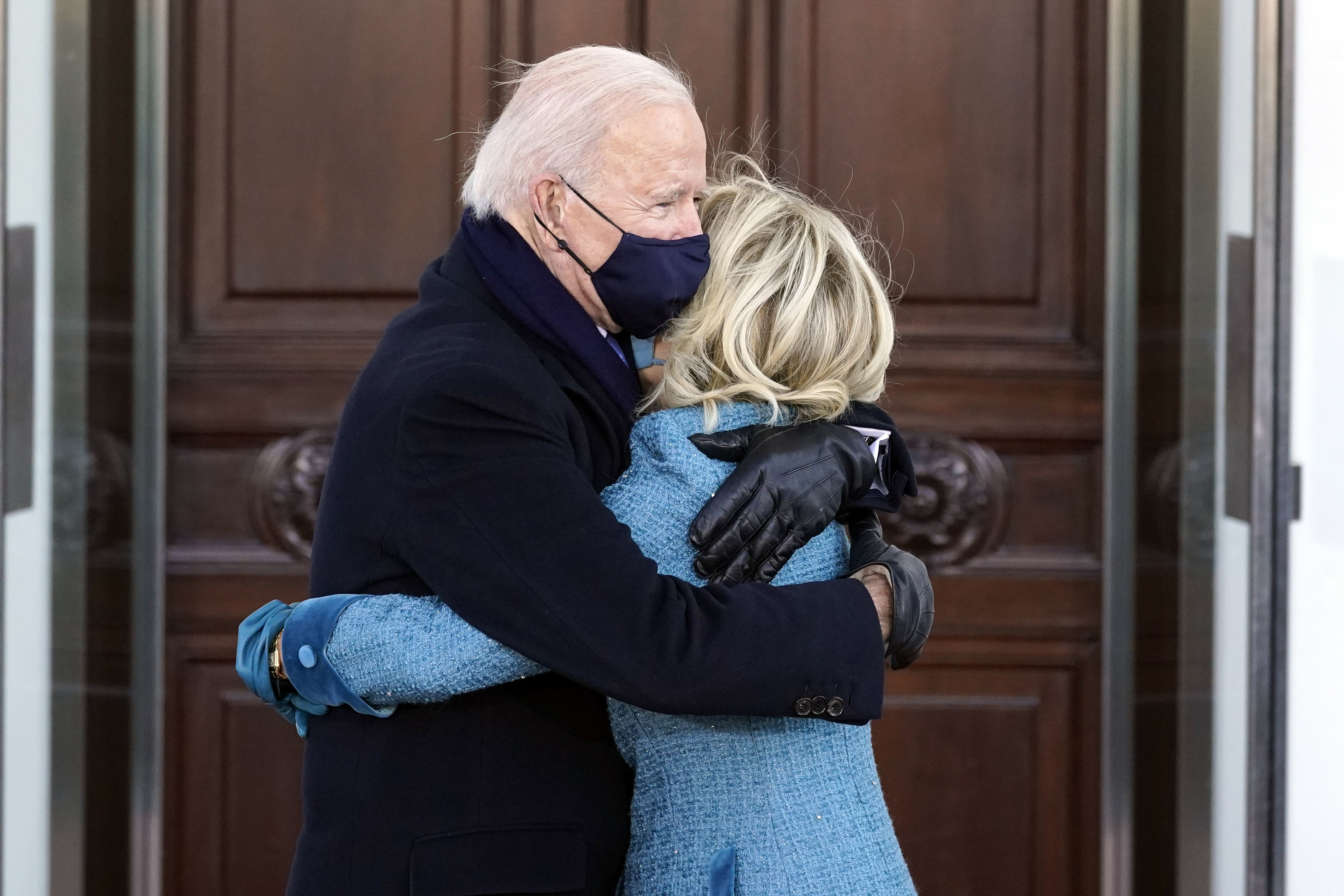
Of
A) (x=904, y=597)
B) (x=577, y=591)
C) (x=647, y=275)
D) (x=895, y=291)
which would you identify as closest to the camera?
(x=577, y=591)

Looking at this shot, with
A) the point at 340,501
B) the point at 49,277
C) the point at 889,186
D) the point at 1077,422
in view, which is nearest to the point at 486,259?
the point at 340,501

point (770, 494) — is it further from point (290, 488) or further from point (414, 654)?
point (290, 488)

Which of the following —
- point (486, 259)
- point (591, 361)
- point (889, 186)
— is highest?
point (889, 186)

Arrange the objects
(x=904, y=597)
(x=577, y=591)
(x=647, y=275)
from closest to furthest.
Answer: (x=577, y=591)
(x=904, y=597)
(x=647, y=275)

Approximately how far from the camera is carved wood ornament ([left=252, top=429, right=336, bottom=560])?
249cm

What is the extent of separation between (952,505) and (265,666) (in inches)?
58.5

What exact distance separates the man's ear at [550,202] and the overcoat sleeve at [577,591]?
0.25m

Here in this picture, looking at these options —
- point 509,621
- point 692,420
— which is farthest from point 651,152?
point 509,621

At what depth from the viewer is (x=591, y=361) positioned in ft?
4.43

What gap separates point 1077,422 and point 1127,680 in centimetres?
49

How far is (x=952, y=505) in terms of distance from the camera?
2500 millimetres

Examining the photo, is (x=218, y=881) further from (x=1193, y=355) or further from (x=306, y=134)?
(x=1193, y=355)

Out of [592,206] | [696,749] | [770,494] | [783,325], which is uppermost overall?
[592,206]

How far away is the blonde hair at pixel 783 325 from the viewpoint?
129 centimetres
